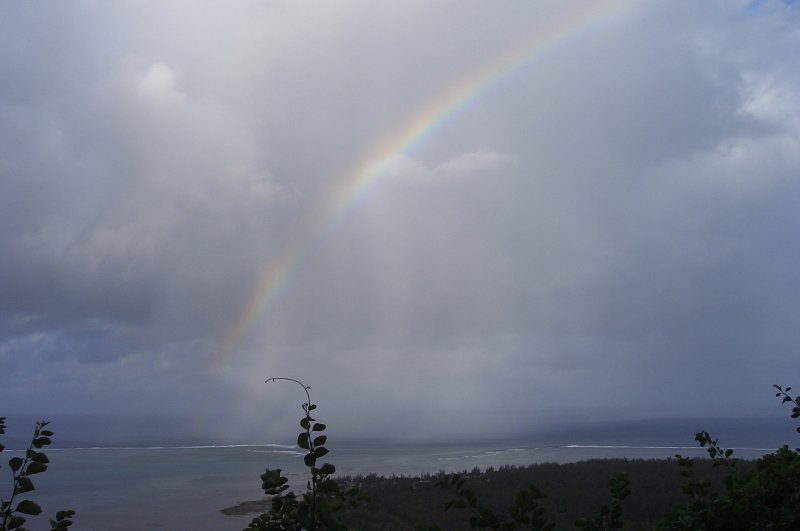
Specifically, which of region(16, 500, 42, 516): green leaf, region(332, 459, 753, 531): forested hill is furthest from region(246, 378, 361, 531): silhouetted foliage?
region(332, 459, 753, 531): forested hill

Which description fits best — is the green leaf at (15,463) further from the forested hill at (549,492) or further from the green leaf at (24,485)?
the forested hill at (549,492)

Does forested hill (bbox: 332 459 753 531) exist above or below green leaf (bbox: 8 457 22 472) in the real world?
below

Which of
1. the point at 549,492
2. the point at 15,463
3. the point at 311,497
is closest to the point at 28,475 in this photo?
the point at 15,463

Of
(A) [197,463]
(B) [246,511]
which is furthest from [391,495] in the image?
(A) [197,463]

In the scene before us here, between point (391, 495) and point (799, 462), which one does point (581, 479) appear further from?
point (799, 462)

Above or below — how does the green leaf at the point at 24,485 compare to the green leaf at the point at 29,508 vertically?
above

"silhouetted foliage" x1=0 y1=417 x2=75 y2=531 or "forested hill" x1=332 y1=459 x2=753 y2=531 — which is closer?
"silhouetted foliage" x1=0 y1=417 x2=75 y2=531

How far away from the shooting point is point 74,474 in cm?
3353

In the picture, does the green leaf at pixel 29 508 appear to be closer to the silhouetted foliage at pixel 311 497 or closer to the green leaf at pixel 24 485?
the green leaf at pixel 24 485

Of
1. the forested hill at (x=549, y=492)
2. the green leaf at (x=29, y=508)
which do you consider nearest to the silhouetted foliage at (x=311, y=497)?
the green leaf at (x=29, y=508)

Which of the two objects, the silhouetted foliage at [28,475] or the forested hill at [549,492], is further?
the forested hill at [549,492]

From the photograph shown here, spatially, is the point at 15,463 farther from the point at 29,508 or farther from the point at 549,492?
the point at 549,492

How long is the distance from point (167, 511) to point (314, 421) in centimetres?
2206

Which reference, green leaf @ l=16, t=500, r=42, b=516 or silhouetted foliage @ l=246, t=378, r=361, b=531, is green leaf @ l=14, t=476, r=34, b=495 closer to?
green leaf @ l=16, t=500, r=42, b=516
